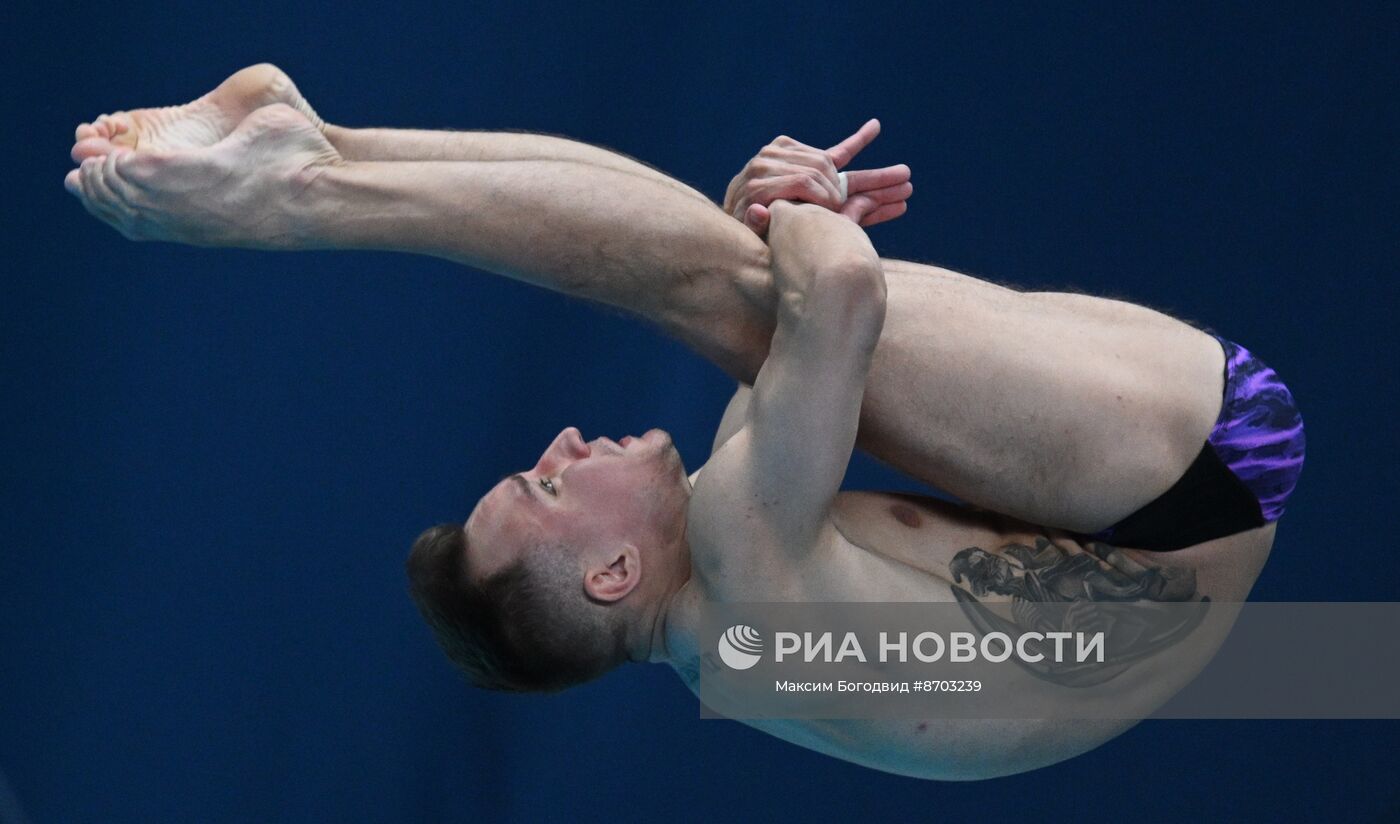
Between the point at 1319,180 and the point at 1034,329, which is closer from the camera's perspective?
the point at 1034,329

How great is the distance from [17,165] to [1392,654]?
237cm

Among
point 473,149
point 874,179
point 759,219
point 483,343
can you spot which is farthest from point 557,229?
point 483,343

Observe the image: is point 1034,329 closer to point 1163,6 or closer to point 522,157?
point 522,157

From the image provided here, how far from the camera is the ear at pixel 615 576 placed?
1569 millimetres

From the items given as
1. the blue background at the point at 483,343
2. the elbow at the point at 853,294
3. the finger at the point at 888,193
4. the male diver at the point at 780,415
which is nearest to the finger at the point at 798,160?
the male diver at the point at 780,415

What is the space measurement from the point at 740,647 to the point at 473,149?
0.55 metres

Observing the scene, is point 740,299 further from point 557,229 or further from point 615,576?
point 615,576

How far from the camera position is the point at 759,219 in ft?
5.05

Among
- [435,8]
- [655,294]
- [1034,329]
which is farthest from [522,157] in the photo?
[435,8]

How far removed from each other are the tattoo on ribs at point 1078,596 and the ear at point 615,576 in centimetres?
32

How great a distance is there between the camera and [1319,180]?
98.3 inches

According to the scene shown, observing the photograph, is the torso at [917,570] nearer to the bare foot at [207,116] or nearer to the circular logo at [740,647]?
the circular logo at [740,647]

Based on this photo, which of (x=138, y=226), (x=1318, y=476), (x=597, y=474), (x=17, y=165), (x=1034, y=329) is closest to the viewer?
(x=138, y=226)

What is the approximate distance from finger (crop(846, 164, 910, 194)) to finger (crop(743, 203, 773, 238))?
0.20 metres
